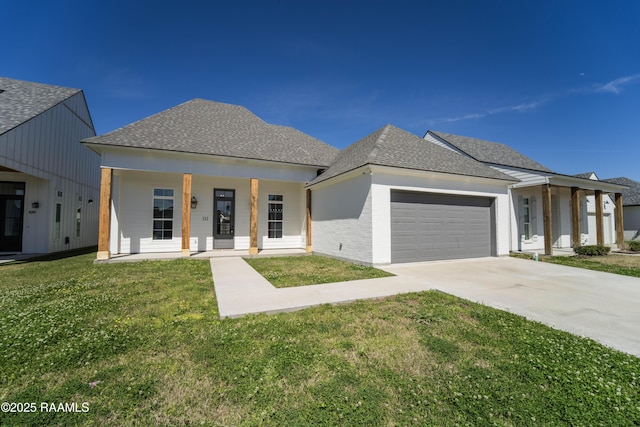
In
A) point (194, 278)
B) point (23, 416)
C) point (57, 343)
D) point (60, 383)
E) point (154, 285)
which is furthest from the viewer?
point (194, 278)

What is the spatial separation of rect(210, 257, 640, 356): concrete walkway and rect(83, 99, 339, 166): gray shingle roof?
5587 mm

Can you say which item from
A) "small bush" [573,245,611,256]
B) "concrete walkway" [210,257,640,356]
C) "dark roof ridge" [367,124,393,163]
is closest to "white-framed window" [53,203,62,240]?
"concrete walkway" [210,257,640,356]

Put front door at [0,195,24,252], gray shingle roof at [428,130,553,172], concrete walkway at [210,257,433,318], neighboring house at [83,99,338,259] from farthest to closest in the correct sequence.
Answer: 1. gray shingle roof at [428,130,553,172]
2. front door at [0,195,24,252]
3. neighboring house at [83,99,338,259]
4. concrete walkway at [210,257,433,318]

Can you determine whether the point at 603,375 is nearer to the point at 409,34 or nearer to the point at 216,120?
the point at 409,34

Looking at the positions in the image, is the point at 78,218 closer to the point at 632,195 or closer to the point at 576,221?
the point at 576,221

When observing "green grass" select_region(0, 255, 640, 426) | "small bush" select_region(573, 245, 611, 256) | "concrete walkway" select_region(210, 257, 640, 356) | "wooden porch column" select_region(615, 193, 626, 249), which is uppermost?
"wooden porch column" select_region(615, 193, 626, 249)

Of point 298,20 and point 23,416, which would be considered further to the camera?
point 298,20

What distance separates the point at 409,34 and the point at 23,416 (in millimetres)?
13077

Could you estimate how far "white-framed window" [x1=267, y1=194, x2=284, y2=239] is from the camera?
43.7ft

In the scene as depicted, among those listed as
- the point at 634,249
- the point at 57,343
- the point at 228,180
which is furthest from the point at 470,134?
the point at 57,343

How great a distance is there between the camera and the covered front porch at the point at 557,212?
505 inches

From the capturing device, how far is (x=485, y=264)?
912 cm

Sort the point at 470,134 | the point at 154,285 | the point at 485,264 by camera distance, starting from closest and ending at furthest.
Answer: the point at 154,285 → the point at 485,264 → the point at 470,134

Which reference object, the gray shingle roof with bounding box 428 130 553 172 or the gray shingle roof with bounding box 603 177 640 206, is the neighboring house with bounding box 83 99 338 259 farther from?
the gray shingle roof with bounding box 603 177 640 206
